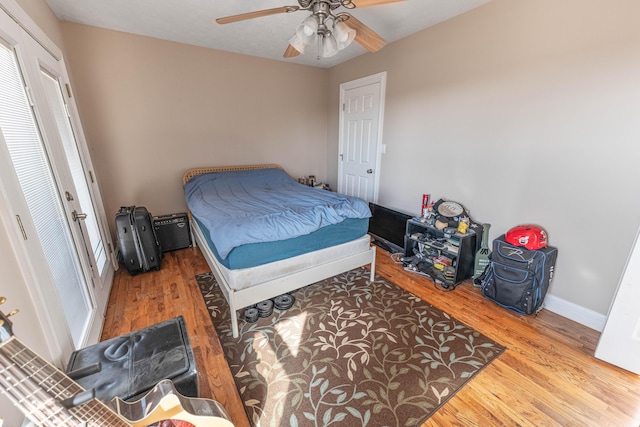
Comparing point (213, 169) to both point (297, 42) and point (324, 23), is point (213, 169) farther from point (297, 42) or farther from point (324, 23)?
point (324, 23)

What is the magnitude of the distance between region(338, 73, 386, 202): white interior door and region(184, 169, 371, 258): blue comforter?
1032 millimetres

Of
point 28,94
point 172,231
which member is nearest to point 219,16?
point 28,94

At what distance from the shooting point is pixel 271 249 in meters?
1.89

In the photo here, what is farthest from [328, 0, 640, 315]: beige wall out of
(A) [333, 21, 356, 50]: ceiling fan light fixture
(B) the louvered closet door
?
(B) the louvered closet door

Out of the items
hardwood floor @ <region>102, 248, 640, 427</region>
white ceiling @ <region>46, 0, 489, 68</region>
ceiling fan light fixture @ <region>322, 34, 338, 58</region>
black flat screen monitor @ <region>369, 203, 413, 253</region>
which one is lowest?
hardwood floor @ <region>102, 248, 640, 427</region>

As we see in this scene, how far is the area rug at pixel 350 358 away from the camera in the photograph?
138cm

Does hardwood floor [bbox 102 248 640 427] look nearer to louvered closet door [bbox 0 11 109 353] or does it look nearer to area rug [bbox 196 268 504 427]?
area rug [bbox 196 268 504 427]

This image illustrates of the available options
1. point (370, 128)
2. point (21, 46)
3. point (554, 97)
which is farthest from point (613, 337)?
point (21, 46)

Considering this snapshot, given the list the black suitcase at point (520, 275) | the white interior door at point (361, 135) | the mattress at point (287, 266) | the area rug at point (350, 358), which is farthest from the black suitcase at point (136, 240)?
the black suitcase at point (520, 275)

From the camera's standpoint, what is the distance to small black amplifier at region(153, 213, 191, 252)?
3.15 metres

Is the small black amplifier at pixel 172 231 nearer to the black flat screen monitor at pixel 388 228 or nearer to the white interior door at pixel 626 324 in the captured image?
the black flat screen monitor at pixel 388 228

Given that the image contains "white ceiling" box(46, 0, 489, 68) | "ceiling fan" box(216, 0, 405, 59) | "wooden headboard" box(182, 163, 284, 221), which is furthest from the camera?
"wooden headboard" box(182, 163, 284, 221)

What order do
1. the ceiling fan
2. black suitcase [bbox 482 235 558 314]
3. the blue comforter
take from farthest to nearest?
black suitcase [bbox 482 235 558 314], the blue comforter, the ceiling fan

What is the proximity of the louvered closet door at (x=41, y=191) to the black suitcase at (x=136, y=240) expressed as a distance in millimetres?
629
